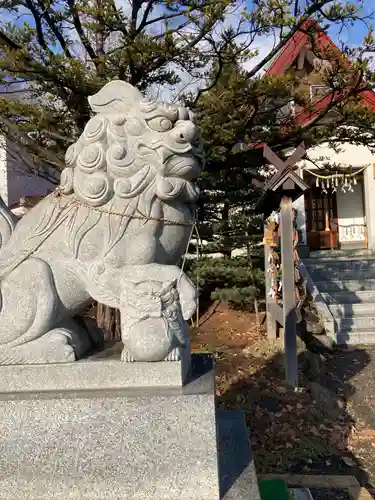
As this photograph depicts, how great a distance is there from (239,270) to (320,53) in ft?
11.9

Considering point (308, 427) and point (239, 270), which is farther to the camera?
point (239, 270)

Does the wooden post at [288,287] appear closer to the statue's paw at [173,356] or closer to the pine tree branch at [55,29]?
the pine tree branch at [55,29]

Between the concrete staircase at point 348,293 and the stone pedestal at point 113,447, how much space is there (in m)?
6.01

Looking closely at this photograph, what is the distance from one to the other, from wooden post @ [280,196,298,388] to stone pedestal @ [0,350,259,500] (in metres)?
3.63

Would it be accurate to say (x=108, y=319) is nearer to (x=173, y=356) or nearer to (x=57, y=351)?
(x=57, y=351)

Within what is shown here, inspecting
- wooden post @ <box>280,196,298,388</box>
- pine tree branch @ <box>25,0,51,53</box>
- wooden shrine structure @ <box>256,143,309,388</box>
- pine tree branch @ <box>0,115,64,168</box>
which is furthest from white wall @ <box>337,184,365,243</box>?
pine tree branch @ <box>25,0,51,53</box>

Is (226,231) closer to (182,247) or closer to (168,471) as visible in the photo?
(182,247)

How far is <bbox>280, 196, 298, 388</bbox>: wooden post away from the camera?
5.34 meters

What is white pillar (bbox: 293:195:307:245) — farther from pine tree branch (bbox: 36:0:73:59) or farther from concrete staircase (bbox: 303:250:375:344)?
pine tree branch (bbox: 36:0:73:59)

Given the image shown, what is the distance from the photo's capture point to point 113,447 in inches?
69.1

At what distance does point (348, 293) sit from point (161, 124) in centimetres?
758

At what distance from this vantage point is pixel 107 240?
2004 millimetres

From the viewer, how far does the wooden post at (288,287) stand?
5.34m

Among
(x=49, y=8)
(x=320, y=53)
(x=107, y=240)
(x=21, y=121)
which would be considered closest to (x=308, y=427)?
(x=107, y=240)
